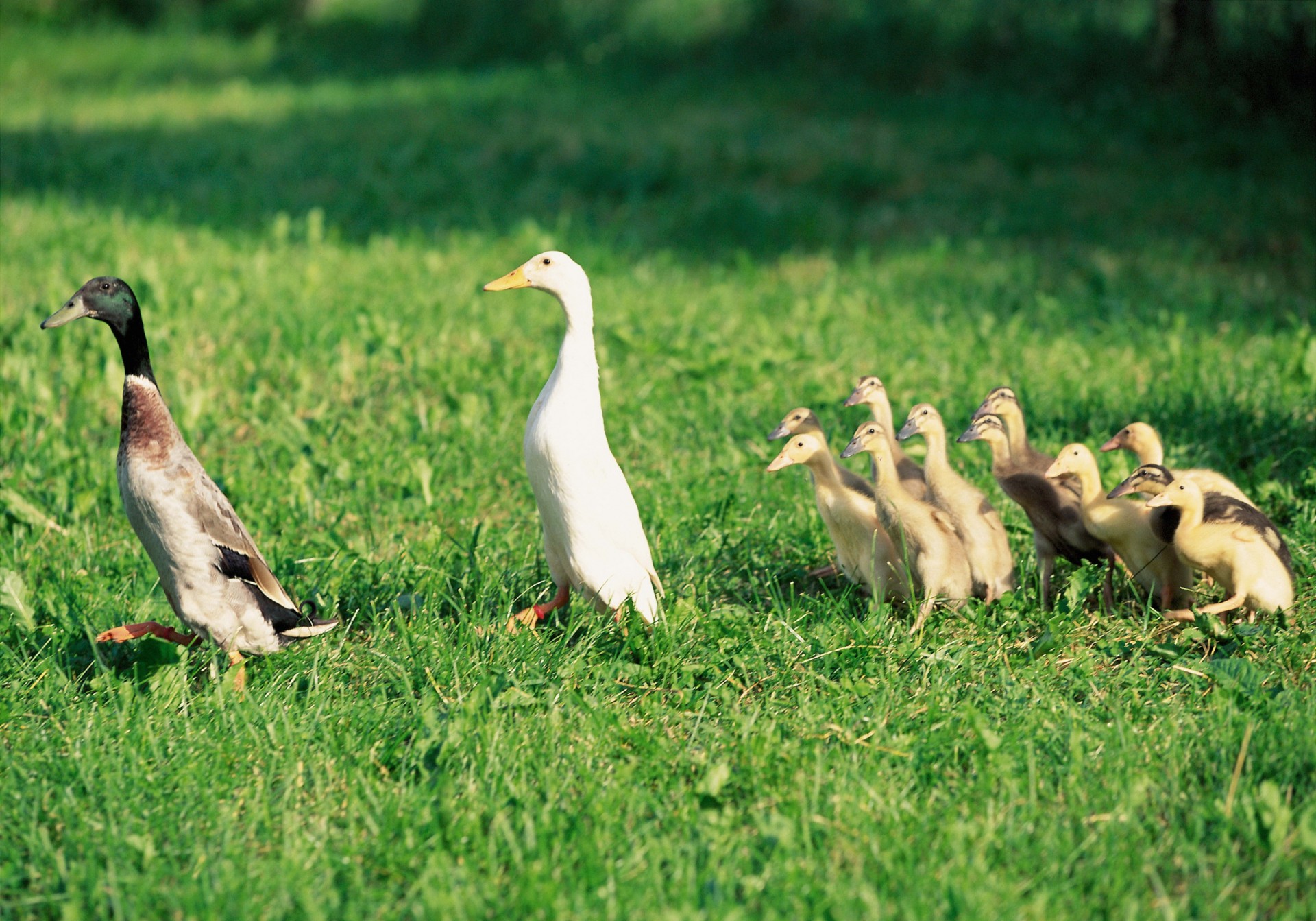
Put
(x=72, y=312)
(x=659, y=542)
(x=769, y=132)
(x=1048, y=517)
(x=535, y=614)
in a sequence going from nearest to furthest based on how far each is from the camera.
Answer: (x=72, y=312) → (x=535, y=614) → (x=1048, y=517) → (x=659, y=542) → (x=769, y=132)

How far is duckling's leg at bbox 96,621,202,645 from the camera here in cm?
365

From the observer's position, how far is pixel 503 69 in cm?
1606

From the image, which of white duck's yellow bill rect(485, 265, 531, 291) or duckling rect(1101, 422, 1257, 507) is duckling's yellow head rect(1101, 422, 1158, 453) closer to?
duckling rect(1101, 422, 1257, 507)

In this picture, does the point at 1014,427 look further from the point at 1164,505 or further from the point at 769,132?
the point at 769,132

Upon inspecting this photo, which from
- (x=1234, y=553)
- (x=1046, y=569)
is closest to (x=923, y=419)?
(x=1046, y=569)

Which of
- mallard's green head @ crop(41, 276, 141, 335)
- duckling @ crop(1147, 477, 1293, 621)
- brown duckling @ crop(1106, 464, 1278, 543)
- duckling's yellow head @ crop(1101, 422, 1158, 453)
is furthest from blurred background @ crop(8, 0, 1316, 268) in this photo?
mallard's green head @ crop(41, 276, 141, 335)

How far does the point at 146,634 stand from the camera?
368cm

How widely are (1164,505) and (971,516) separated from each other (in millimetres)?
587

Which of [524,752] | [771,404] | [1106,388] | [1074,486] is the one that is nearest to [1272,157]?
[1106,388]

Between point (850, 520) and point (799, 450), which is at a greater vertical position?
point (799, 450)

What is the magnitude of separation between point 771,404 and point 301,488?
232 cm

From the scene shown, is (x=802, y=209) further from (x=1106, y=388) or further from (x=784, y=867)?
(x=784, y=867)

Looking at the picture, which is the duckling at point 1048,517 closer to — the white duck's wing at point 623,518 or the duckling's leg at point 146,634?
the white duck's wing at point 623,518

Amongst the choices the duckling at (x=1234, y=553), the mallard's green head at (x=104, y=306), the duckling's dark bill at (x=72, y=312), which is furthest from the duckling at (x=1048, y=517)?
the duckling's dark bill at (x=72, y=312)
